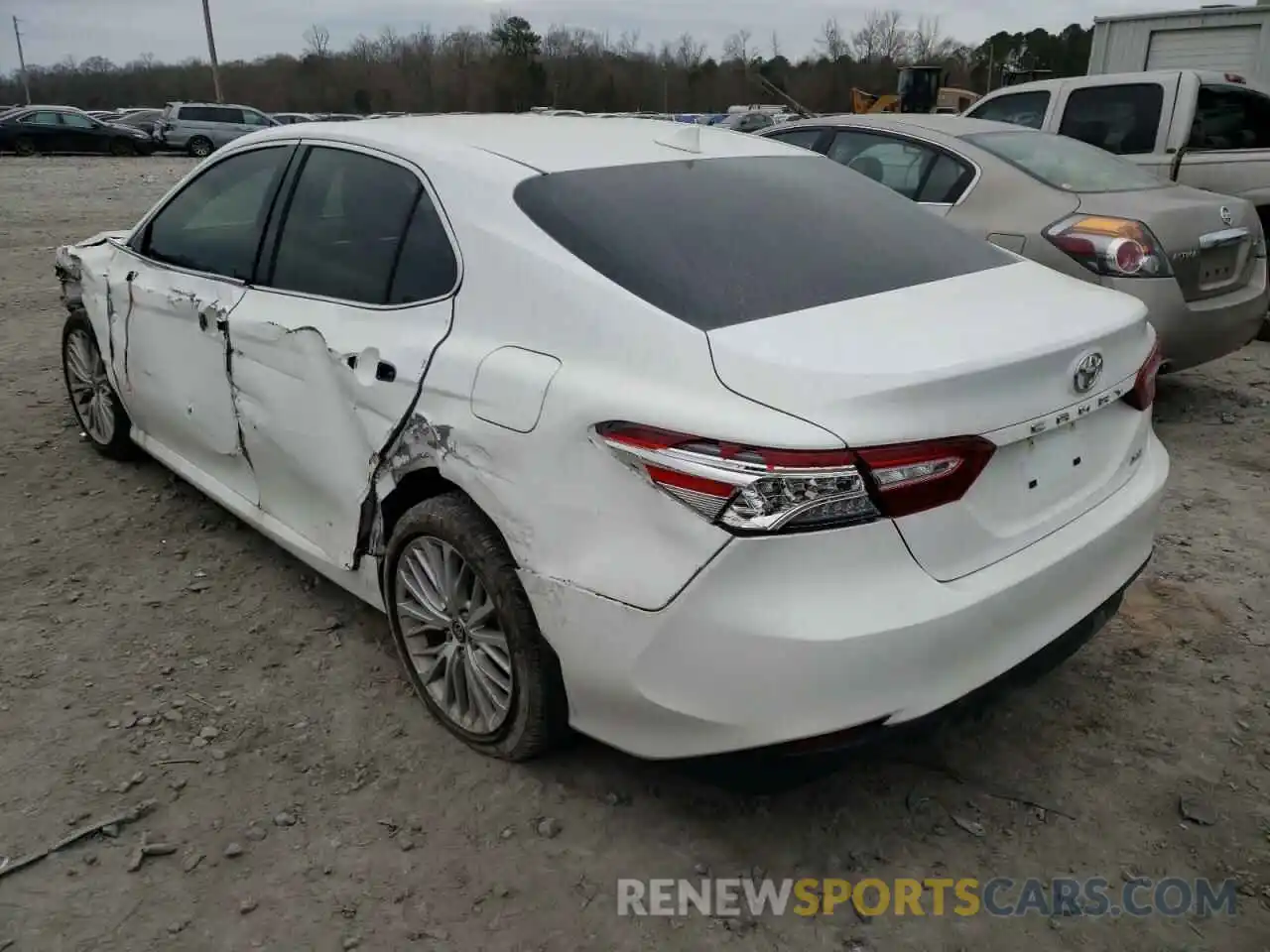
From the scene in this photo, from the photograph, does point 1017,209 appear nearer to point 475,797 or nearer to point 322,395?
point 322,395

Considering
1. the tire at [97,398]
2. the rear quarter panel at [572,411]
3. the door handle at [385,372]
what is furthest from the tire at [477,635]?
the tire at [97,398]

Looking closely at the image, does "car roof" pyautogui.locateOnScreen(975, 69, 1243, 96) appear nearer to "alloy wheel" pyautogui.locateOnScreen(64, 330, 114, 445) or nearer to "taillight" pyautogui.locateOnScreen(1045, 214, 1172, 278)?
"taillight" pyautogui.locateOnScreen(1045, 214, 1172, 278)

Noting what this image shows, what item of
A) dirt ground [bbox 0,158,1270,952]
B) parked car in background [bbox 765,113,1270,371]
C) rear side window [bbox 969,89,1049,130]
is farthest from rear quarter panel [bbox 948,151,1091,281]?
rear side window [bbox 969,89,1049,130]

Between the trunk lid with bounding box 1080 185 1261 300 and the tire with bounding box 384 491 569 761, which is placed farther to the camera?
the trunk lid with bounding box 1080 185 1261 300

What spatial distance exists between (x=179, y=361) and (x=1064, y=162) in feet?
15.3

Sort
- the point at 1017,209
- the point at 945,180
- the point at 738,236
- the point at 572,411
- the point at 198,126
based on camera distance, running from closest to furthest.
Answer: the point at 572,411 < the point at 738,236 < the point at 1017,209 < the point at 945,180 < the point at 198,126

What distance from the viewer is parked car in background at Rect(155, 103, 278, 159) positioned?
31359mm

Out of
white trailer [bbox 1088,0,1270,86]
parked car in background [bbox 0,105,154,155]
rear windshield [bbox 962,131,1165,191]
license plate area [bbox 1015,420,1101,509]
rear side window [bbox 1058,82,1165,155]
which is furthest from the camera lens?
parked car in background [bbox 0,105,154,155]

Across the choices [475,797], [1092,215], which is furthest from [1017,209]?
[475,797]

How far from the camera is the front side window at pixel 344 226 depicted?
2869 millimetres

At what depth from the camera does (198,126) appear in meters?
31.4

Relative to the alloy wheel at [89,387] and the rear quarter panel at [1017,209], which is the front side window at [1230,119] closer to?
the rear quarter panel at [1017,209]

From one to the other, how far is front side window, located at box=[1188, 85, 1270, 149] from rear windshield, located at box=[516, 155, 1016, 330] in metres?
5.36

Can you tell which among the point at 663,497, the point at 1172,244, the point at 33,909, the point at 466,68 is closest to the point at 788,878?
the point at 663,497
